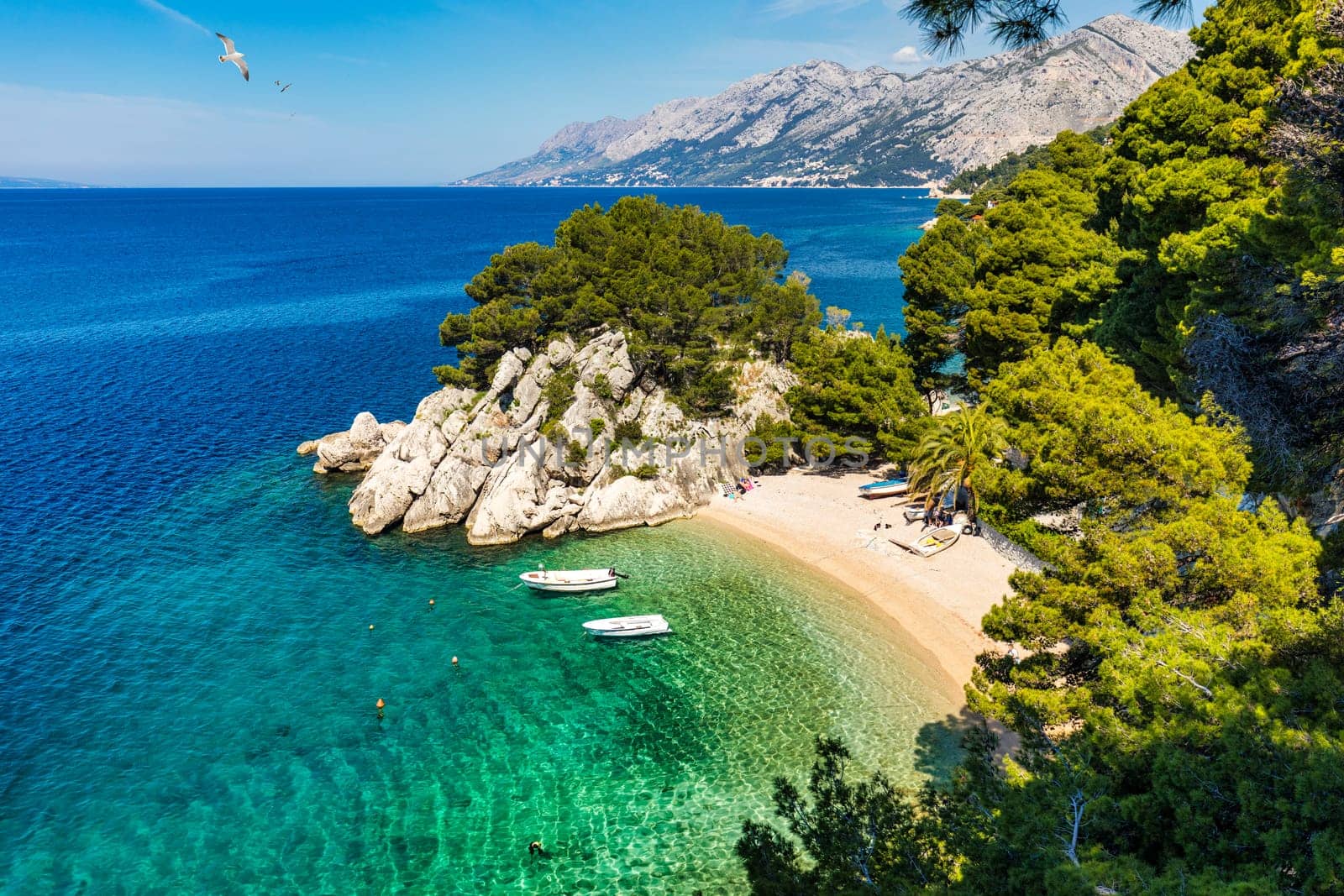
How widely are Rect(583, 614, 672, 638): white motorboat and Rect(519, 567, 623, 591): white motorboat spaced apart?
10.4ft

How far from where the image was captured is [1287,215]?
16.8m

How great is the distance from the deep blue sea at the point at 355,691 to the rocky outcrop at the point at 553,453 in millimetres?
2155

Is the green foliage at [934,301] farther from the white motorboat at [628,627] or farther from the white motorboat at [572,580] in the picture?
the white motorboat at [628,627]

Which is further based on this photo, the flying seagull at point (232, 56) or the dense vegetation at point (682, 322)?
the dense vegetation at point (682, 322)

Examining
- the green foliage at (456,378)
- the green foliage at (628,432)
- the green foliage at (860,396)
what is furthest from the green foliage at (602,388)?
the green foliage at (860,396)

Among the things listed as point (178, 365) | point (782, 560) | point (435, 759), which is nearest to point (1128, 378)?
point (782, 560)

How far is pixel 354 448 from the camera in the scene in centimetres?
4484

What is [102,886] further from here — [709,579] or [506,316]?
[506,316]

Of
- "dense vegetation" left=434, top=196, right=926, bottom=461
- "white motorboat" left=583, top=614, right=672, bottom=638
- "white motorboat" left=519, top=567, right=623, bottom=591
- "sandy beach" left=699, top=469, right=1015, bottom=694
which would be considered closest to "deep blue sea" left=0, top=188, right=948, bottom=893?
"white motorboat" left=583, top=614, right=672, bottom=638

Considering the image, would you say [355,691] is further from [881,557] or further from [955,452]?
[955,452]

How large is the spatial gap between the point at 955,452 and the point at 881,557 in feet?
22.6

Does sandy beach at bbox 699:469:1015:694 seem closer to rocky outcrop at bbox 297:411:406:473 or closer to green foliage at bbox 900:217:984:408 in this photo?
green foliage at bbox 900:217:984:408

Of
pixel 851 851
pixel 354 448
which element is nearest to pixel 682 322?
pixel 354 448

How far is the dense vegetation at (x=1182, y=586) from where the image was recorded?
30.2 feet
